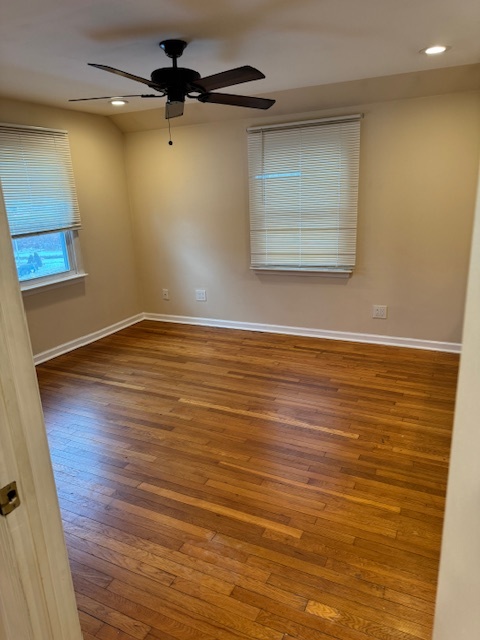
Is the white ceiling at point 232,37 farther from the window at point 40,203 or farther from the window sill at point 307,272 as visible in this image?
the window sill at point 307,272

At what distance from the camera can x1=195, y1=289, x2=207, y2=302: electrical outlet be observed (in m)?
4.98

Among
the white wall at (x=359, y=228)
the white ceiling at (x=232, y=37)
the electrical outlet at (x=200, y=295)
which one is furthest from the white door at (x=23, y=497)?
the electrical outlet at (x=200, y=295)

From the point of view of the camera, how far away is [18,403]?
2.63 feet

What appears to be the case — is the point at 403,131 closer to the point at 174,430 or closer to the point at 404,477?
the point at 404,477

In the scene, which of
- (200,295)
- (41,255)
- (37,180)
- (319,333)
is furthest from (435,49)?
(41,255)

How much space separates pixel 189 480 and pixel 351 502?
0.87 metres

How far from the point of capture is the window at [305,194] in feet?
13.0

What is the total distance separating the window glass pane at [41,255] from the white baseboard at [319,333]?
1380mm

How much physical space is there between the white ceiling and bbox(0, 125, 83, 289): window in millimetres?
519

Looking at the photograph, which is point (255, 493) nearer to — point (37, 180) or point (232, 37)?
point (232, 37)

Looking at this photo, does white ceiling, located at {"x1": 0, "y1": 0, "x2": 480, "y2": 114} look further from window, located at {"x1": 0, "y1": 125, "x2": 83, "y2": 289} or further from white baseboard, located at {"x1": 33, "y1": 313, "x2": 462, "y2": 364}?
white baseboard, located at {"x1": 33, "y1": 313, "x2": 462, "y2": 364}

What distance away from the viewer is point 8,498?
0.79 m

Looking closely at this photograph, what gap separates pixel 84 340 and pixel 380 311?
3.15 metres

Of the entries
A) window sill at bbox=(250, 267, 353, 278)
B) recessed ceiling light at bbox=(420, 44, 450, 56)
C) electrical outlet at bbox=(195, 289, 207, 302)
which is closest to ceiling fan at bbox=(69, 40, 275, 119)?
recessed ceiling light at bbox=(420, 44, 450, 56)
